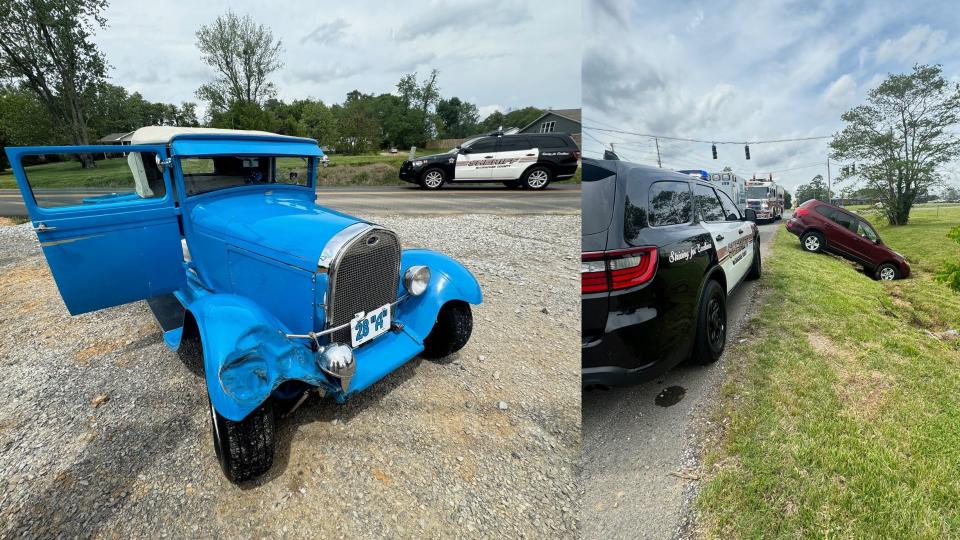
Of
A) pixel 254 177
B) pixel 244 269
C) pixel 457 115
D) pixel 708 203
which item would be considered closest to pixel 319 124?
pixel 457 115

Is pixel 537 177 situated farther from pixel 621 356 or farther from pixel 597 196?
pixel 621 356

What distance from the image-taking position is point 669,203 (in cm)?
233

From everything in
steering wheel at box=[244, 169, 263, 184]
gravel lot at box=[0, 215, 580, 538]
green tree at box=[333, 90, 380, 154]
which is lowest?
gravel lot at box=[0, 215, 580, 538]

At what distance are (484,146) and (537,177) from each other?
191 cm

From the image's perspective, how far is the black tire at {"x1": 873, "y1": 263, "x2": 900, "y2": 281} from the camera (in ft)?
9.27

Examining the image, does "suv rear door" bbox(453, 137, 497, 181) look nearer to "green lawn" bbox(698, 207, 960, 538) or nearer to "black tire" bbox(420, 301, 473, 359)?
"black tire" bbox(420, 301, 473, 359)

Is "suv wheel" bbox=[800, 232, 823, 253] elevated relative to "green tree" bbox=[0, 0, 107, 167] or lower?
lower

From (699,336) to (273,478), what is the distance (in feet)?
7.66

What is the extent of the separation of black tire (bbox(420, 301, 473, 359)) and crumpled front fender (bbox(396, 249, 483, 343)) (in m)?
0.12

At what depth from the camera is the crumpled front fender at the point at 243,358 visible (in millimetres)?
2010

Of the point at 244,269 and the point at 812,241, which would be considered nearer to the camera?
the point at 244,269

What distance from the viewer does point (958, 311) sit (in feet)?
9.12

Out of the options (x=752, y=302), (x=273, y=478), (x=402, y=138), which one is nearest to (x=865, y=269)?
(x=752, y=302)

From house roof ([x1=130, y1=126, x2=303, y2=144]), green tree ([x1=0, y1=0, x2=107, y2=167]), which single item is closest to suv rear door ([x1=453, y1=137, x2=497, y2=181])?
house roof ([x1=130, y1=126, x2=303, y2=144])
